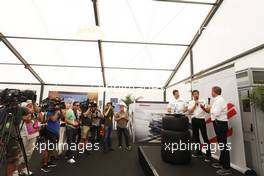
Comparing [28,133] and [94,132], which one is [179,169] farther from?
[94,132]

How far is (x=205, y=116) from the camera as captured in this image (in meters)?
3.59

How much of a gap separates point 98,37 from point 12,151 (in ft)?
10.2

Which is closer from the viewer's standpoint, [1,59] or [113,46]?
[113,46]

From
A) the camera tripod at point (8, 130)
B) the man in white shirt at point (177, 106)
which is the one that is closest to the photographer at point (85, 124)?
the man in white shirt at point (177, 106)

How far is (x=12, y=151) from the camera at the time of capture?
2.23m

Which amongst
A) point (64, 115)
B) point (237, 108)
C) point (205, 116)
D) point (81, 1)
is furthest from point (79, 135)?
point (81, 1)

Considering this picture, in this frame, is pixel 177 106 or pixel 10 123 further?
pixel 177 106

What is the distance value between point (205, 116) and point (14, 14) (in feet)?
22.6

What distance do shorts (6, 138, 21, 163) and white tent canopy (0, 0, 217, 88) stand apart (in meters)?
2.89

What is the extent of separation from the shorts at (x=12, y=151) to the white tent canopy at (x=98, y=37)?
289 cm

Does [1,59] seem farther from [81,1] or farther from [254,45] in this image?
[254,45]

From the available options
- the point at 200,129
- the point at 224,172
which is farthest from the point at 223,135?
the point at 200,129

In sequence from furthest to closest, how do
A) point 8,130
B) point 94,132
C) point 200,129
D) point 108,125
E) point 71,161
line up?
point 94,132
point 108,125
point 71,161
point 200,129
point 8,130

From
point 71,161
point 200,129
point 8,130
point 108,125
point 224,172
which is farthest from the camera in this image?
point 108,125
